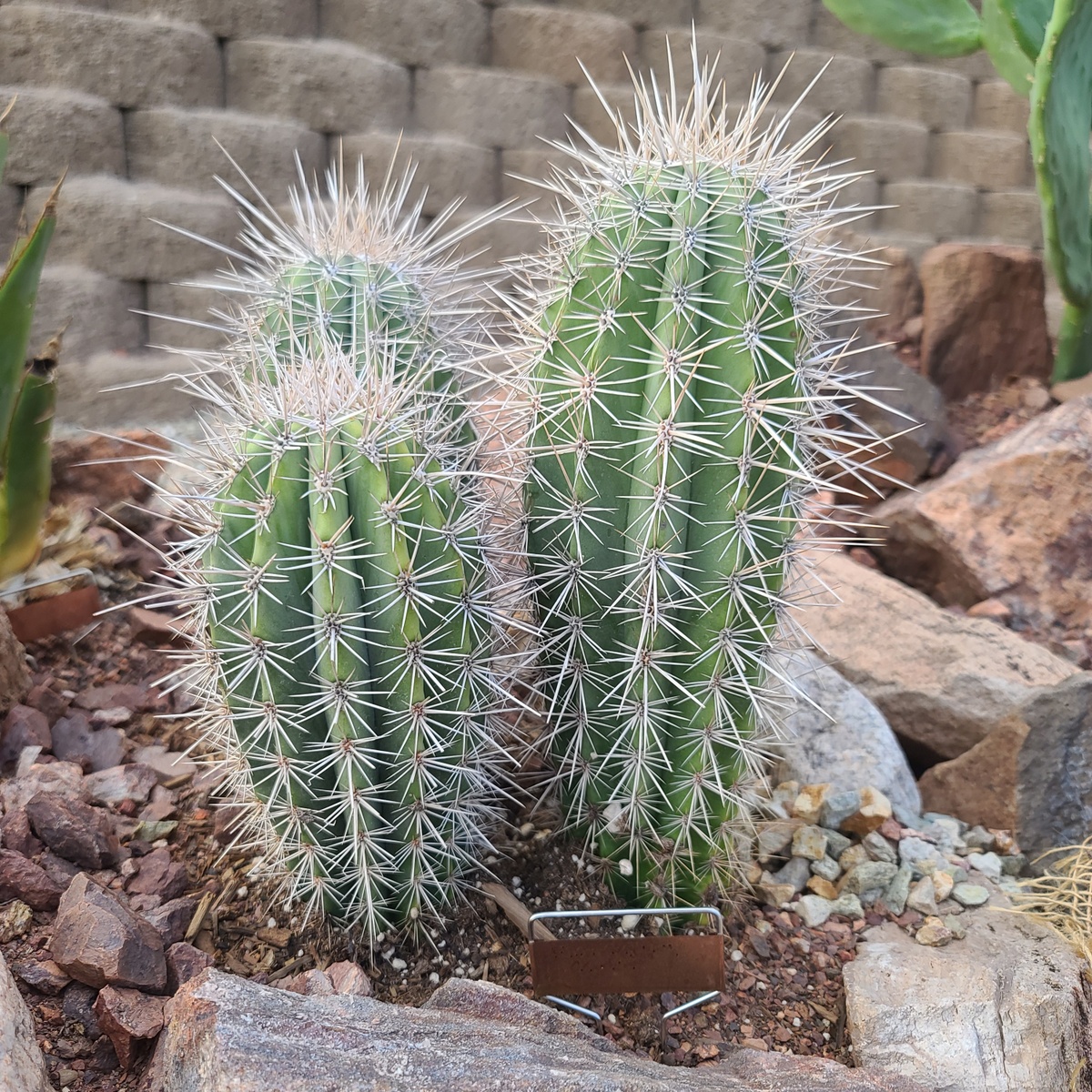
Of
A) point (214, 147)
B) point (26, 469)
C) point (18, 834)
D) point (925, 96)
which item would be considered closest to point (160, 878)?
point (18, 834)

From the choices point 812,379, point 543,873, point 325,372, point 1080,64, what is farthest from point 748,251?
point 1080,64

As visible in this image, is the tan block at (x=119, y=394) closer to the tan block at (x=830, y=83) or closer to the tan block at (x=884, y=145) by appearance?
the tan block at (x=830, y=83)

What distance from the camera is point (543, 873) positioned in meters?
2.00

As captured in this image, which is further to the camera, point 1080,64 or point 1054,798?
point 1080,64

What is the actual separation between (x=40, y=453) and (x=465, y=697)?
147 centimetres

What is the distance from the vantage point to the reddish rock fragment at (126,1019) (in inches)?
59.6

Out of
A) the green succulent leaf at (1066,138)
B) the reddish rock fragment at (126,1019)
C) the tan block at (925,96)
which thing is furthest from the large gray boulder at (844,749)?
the tan block at (925,96)

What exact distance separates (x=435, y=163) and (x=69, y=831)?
3.25 m

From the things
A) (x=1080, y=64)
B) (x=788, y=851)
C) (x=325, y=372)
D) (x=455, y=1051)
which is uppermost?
(x=1080, y=64)

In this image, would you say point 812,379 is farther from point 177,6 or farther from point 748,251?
point 177,6

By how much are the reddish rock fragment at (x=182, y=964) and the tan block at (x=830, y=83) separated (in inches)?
186

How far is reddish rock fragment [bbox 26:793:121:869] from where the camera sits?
6.18 ft

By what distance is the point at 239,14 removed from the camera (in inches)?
151

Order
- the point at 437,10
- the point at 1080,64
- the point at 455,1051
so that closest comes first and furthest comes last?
the point at 455,1051, the point at 1080,64, the point at 437,10
